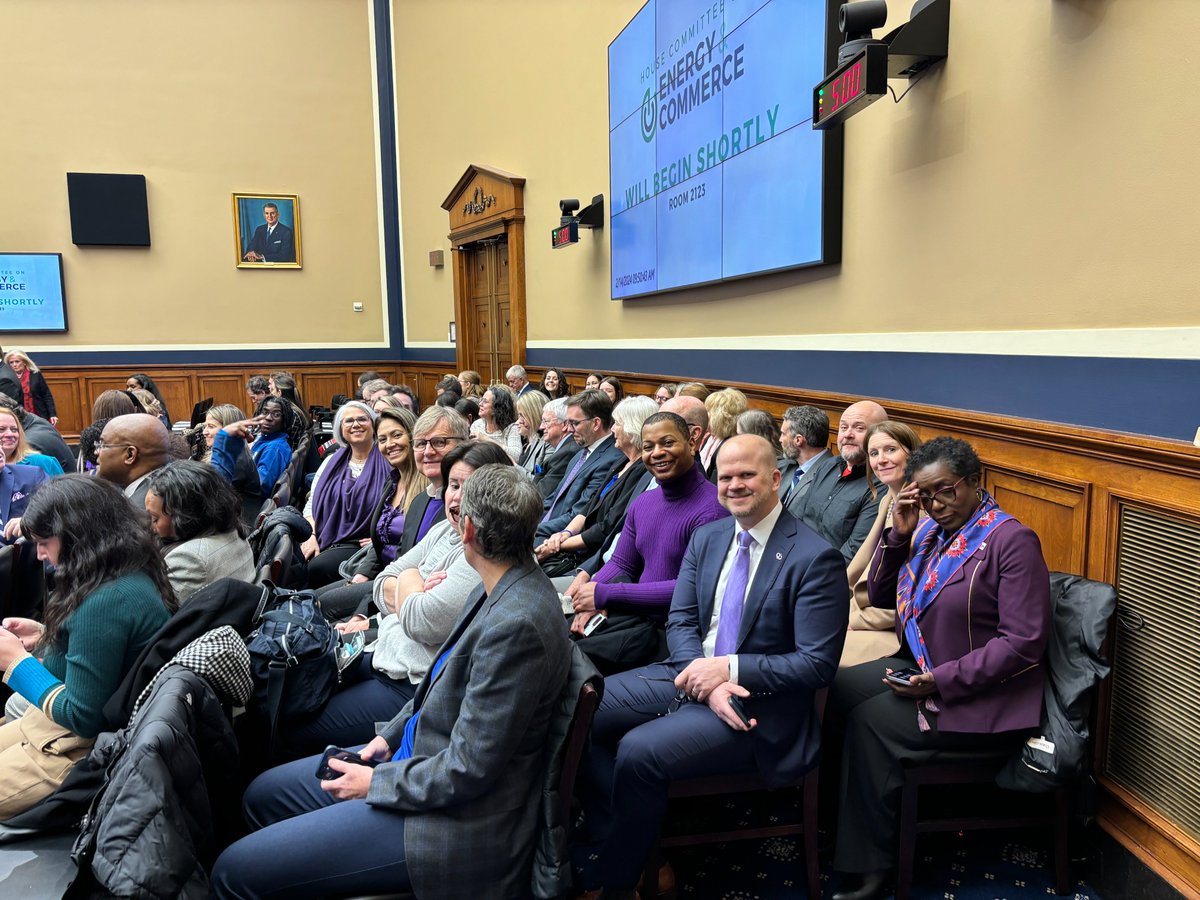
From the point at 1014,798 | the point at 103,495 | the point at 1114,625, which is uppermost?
the point at 103,495

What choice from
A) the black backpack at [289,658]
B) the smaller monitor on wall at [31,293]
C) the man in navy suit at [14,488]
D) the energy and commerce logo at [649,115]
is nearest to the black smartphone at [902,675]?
the black backpack at [289,658]

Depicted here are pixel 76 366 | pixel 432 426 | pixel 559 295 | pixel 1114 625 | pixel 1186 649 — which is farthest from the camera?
pixel 76 366

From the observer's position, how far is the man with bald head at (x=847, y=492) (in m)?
3.11

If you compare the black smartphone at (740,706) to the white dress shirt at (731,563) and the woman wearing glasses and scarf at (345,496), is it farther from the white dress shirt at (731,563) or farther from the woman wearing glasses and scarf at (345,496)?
the woman wearing glasses and scarf at (345,496)

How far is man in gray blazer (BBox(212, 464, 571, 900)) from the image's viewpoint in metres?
1.66

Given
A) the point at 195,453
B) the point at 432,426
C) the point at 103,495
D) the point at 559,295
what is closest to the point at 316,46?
the point at 559,295

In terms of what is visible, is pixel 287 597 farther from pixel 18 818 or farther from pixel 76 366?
pixel 76 366

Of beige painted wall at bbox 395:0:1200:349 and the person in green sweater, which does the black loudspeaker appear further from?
the person in green sweater

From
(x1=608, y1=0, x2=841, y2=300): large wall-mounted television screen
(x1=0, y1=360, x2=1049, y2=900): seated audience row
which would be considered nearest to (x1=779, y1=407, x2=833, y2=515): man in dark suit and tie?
(x1=0, y1=360, x2=1049, y2=900): seated audience row

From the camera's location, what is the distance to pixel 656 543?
112 inches

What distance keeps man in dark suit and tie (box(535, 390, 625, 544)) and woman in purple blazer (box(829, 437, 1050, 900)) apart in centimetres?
167

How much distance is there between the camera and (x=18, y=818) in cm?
192

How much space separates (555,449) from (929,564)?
260 cm

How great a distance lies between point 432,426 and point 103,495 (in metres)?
1.39
